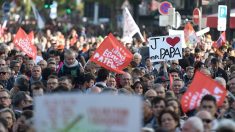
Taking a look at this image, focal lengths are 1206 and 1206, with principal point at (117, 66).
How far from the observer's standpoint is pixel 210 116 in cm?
1194

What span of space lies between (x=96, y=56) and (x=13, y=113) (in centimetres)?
610

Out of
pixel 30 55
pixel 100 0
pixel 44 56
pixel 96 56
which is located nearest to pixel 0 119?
pixel 96 56

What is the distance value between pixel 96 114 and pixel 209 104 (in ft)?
11.0

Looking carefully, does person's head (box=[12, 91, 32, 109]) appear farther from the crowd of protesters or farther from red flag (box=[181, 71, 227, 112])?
red flag (box=[181, 71, 227, 112])

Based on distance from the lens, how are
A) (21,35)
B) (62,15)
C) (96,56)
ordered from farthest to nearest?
1. (62,15)
2. (21,35)
3. (96,56)

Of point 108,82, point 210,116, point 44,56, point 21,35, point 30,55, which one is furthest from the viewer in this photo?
point 44,56

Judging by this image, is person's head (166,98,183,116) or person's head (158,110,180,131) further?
person's head (166,98,183,116)

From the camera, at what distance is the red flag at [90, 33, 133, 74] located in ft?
65.2

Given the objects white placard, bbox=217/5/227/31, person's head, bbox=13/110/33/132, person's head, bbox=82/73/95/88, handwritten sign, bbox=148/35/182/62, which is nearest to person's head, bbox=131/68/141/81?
handwritten sign, bbox=148/35/182/62

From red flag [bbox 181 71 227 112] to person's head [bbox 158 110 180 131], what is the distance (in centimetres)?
167

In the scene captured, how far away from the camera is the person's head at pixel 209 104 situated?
41.7 ft

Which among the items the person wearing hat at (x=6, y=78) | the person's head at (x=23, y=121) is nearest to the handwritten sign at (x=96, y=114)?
the person's head at (x=23, y=121)

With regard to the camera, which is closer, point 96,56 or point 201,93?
point 201,93

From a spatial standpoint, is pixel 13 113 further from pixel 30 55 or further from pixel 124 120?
pixel 30 55
